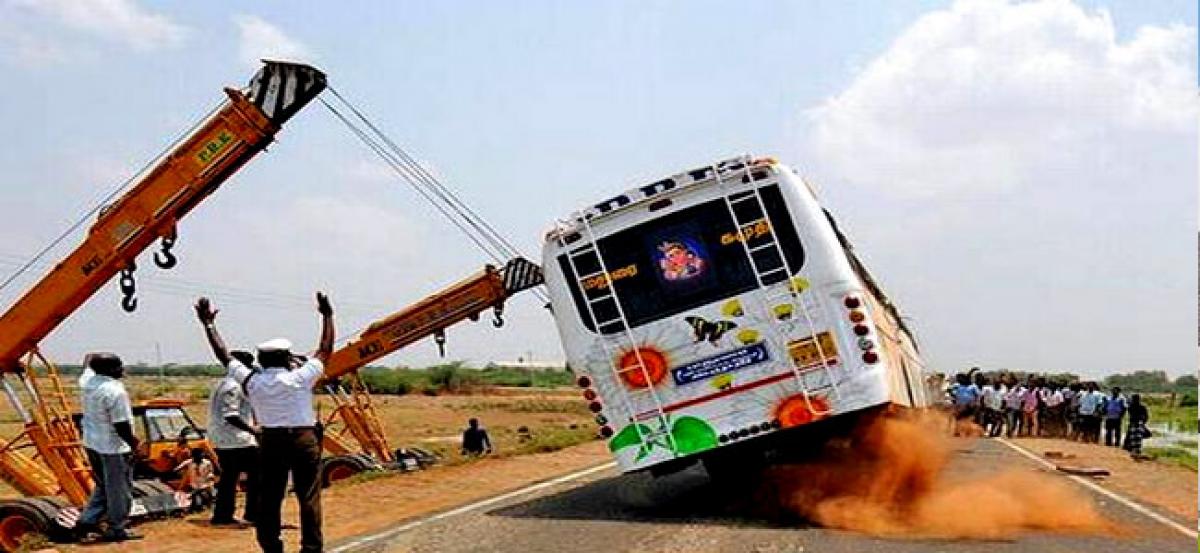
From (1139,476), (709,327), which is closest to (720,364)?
(709,327)

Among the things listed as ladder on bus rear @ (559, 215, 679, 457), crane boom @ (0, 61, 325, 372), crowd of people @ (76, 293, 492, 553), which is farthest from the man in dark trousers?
crane boom @ (0, 61, 325, 372)

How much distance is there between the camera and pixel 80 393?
11312 mm

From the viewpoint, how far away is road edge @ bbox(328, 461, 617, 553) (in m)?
10.7

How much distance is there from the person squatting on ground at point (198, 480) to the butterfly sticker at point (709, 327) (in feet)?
20.6

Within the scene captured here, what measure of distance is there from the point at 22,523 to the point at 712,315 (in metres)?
7.32

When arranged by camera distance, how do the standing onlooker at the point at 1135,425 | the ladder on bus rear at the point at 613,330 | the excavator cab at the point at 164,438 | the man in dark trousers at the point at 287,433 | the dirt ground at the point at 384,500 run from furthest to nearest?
1. the standing onlooker at the point at 1135,425
2. the excavator cab at the point at 164,438
3. the ladder on bus rear at the point at 613,330
4. the dirt ground at the point at 384,500
5. the man in dark trousers at the point at 287,433

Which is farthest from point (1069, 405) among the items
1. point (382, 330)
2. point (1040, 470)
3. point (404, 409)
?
point (404, 409)

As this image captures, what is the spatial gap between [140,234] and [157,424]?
345cm

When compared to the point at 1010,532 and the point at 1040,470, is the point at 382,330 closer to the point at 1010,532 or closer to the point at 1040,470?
the point at 1040,470

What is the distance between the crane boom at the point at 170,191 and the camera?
1579 cm

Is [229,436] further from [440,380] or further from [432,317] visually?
[440,380]

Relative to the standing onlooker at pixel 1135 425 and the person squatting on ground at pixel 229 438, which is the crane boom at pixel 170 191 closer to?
the person squatting on ground at pixel 229 438

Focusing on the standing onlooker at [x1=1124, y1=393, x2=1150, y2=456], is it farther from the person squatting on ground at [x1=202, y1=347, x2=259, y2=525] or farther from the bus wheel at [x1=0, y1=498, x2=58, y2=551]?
the bus wheel at [x1=0, y1=498, x2=58, y2=551]

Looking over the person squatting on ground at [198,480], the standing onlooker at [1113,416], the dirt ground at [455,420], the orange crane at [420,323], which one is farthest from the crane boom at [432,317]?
the standing onlooker at [1113,416]
